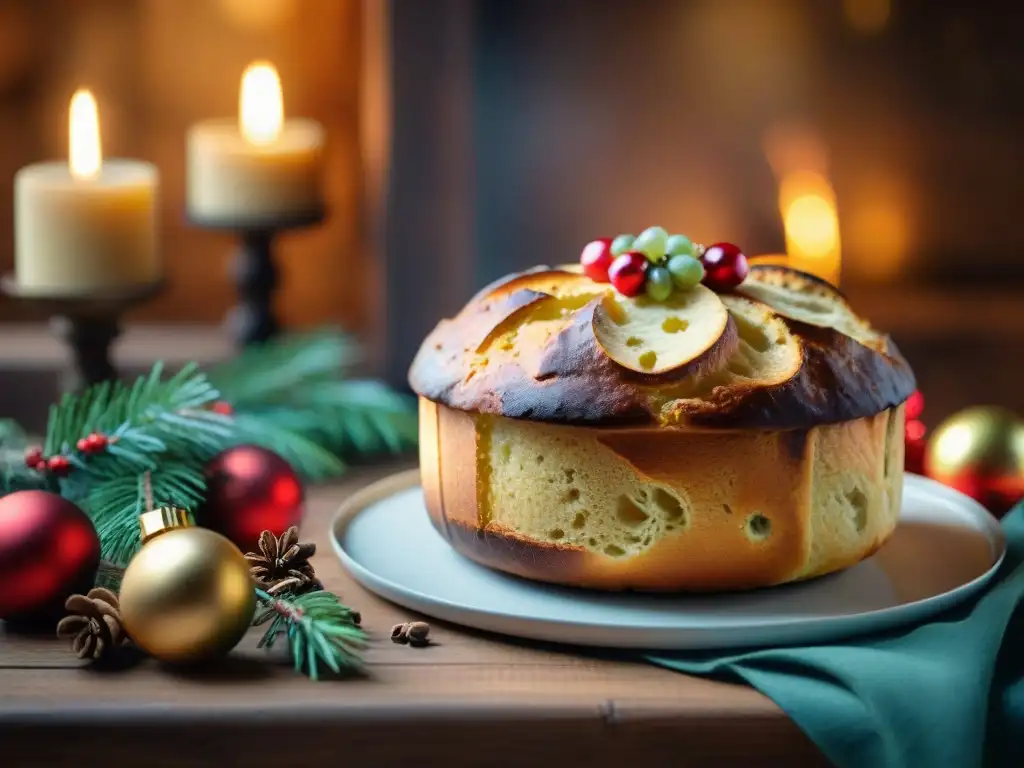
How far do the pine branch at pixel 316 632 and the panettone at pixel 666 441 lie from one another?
5.6 inches

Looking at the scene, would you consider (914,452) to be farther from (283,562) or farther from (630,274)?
(283,562)

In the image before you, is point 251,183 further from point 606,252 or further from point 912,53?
point 912,53

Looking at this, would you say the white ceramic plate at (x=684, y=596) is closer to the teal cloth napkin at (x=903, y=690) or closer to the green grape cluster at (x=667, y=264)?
the teal cloth napkin at (x=903, y=690)

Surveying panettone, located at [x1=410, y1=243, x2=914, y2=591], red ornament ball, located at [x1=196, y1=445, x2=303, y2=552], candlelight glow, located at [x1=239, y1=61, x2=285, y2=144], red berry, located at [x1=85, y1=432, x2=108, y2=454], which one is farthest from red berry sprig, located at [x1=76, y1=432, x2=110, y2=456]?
candlelight glow, located at [x1=239, y1=61, x2=285, y2=144]

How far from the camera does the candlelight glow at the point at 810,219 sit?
1.96 meters

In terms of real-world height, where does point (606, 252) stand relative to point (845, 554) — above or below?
above

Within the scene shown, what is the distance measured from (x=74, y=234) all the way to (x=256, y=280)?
0.31 m

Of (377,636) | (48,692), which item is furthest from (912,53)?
(48,692)

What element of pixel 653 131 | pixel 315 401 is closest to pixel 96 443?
pixel 315 401

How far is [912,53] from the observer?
2.09 meters

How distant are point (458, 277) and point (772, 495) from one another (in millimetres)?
936

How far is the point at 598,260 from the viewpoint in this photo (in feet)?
3.60

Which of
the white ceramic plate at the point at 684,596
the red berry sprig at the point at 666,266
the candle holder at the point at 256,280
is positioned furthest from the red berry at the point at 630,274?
the candle holder at the point at 256,280

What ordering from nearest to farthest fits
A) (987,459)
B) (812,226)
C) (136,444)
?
(136,444) → (987,459) → (812,226)
